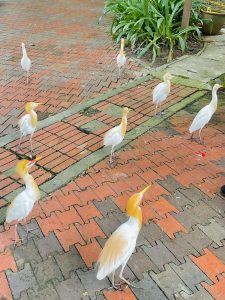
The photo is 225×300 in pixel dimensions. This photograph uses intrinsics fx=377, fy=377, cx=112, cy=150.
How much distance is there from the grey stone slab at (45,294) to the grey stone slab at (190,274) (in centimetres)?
96

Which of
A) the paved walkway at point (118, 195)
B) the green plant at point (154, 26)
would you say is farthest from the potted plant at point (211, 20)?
the paved walkway at point (118, 195)

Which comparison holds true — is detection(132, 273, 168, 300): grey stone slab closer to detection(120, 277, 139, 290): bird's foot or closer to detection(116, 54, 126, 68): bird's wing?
detection(120, 277, 139, 290): bird's foot

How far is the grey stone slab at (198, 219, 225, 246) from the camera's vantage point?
11.0 feet

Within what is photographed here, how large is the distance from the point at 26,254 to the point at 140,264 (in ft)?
3.17

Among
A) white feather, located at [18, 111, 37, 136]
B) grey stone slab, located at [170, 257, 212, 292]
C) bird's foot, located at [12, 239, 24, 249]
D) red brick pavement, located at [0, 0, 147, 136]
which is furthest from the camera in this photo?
red brick pavement, located at [0, 0, 147, 136]

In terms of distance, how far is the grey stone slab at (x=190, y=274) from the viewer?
2.92 meters

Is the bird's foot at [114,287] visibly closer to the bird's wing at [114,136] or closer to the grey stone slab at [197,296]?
the grey stone slab at [197,296]

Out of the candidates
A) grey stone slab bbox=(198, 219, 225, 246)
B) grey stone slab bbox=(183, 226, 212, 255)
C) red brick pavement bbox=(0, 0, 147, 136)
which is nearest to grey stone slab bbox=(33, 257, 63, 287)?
grey stone slab bbox=(183, 226, 212, 255)

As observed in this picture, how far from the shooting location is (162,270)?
301 centimetres

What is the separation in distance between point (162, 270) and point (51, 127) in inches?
111

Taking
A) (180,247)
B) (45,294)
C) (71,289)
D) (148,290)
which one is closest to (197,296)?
(148,290)

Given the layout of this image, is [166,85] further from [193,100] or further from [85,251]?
[85,251]

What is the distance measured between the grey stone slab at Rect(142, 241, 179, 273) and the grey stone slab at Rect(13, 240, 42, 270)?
92cm

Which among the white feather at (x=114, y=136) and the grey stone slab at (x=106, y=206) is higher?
the white feather at (x=114, y=136)
